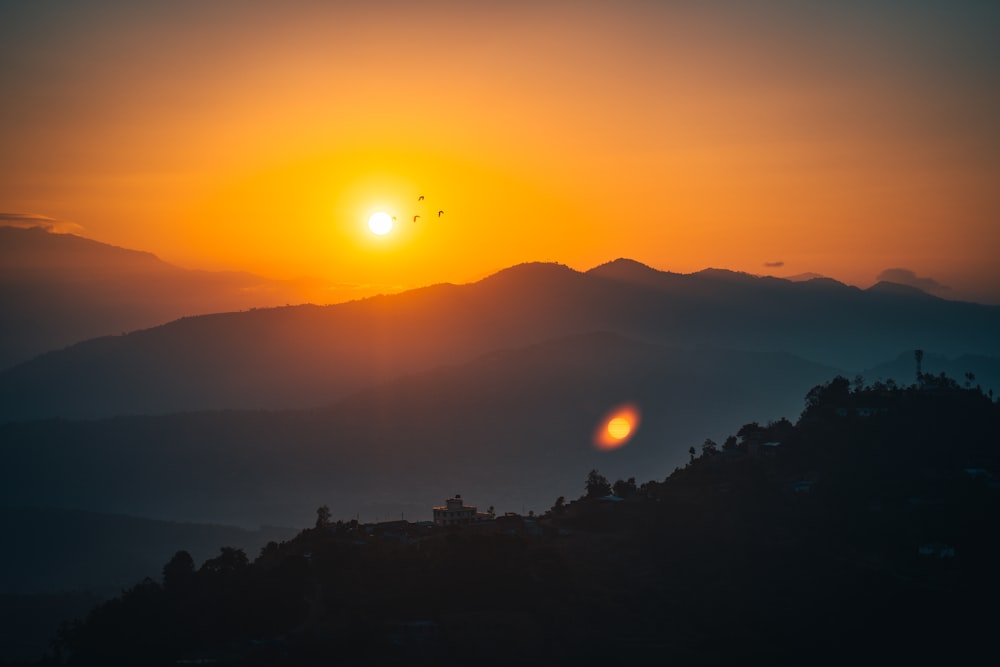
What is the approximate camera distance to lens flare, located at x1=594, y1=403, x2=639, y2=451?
183500mm

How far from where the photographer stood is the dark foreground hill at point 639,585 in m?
58.2

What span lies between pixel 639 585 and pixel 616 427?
131m

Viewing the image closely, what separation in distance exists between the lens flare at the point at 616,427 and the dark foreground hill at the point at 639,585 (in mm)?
103977

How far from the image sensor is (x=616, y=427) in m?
195

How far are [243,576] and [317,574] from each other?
160 inches

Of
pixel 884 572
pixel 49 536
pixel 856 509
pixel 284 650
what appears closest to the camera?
pixel 284 650

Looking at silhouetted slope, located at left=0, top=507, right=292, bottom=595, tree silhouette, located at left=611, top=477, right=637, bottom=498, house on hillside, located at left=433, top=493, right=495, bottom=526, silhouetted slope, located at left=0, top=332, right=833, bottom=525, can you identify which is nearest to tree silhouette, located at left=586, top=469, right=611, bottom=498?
tree silhouette, located at left=611, top=477, right=637, bottom=498

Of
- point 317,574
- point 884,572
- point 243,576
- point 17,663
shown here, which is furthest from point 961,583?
point 17,663

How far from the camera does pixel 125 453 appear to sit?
185 meters

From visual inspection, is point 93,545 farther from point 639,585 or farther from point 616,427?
point 616,427

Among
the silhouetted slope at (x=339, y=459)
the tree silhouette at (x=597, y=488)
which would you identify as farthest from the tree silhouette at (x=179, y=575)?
the silhouetted slope at (x=339, y=459)

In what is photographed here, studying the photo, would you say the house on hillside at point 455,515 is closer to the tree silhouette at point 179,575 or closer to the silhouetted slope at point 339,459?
the tree silhouette at point 179,575

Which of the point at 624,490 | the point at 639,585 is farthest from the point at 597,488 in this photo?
the point at 639,585

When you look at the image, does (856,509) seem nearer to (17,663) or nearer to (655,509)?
(655,509)
